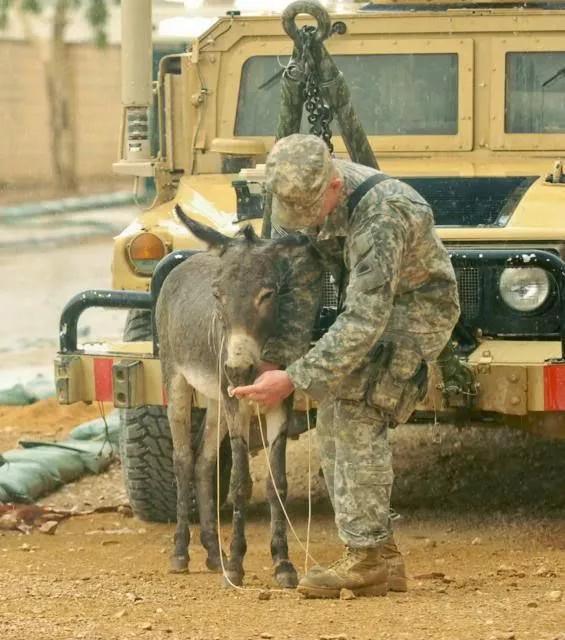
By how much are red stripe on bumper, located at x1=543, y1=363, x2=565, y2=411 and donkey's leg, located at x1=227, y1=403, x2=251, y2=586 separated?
1048 mm

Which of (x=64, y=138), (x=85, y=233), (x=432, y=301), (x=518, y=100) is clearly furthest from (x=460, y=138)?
(x=64, y=138)

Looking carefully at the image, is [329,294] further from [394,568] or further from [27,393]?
[27,393]

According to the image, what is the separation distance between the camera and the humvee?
274 inches

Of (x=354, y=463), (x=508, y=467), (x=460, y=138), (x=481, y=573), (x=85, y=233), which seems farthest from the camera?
(x=85, y=233)

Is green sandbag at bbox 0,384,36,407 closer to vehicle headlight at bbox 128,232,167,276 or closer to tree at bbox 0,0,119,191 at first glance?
vehicle headlight at bbox 128,232,167,276

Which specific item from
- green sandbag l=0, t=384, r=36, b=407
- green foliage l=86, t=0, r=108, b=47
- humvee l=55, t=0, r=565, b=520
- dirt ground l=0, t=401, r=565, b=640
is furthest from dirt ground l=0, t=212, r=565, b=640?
green foliage l=86, t=0, r=108, b=47

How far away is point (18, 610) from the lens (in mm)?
5773

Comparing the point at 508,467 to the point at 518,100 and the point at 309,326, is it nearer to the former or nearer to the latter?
the point at 518,100

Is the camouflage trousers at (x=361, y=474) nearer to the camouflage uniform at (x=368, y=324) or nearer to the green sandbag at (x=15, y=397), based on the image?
the camouflage uniform at (x=368, y=324)

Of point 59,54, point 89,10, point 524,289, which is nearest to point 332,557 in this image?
point 524,289

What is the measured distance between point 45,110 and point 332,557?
2745cm

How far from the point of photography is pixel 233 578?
6.32m

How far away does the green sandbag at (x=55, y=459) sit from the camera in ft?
28.9

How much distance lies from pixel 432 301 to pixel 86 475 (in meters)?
3.73
